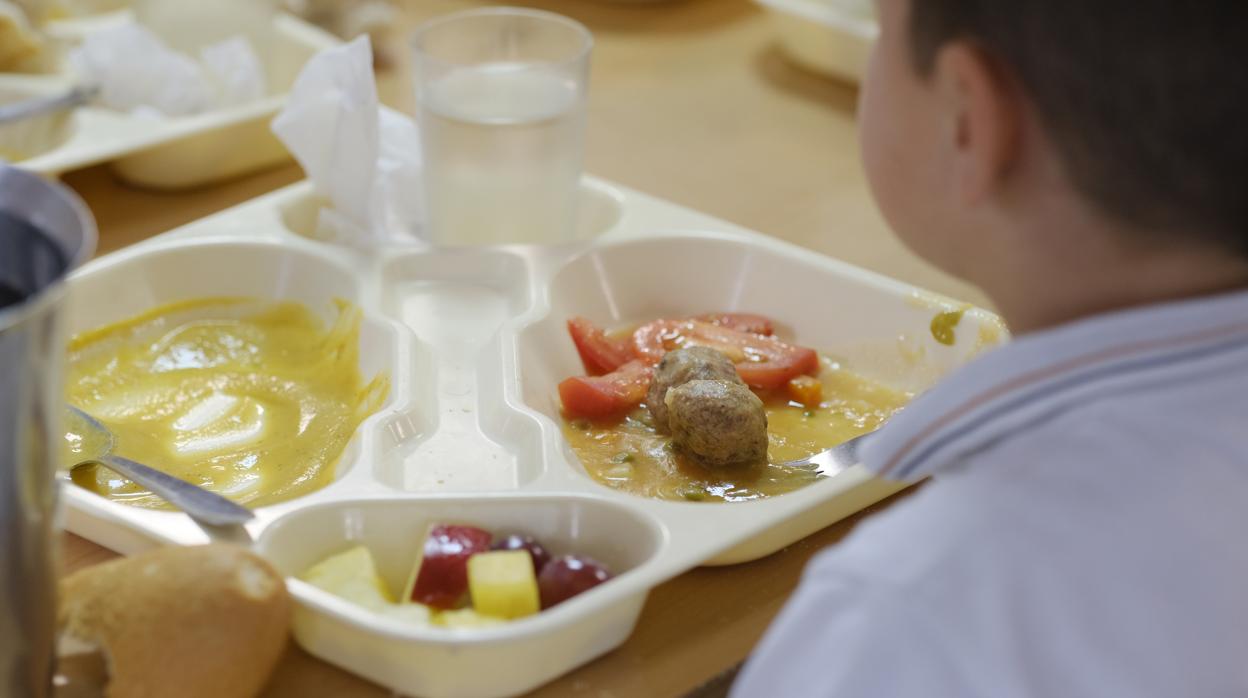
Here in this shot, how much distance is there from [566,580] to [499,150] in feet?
2.15

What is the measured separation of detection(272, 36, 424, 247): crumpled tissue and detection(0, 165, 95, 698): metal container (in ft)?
2.31

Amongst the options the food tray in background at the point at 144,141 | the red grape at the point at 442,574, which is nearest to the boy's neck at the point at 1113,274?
the red grape at the point at 442,574

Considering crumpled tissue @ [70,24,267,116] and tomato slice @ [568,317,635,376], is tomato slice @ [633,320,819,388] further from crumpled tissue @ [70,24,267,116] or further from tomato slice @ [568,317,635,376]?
crumpled tissue @ [70,24,267,116]

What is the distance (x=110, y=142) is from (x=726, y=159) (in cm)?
83

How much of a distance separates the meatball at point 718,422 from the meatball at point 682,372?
0.03 m

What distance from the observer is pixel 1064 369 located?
712 mm

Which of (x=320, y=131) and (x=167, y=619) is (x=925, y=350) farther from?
(x=167, y=619)

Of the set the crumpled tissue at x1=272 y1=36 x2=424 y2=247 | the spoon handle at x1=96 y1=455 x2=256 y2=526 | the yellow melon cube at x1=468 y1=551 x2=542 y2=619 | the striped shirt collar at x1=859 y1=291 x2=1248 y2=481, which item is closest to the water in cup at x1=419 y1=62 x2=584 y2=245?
the crumpled tissue at x1=272 y1=36 x2=424 y2=247

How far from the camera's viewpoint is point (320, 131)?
148cm

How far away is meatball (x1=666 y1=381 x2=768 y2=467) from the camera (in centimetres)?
115

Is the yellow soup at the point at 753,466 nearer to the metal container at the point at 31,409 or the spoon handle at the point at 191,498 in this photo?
the spoon handle at the point at 191,498

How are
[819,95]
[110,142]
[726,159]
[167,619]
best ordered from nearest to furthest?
[167,619] < [110,142] < [726,159] < [819,95]

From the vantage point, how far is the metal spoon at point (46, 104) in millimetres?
1732

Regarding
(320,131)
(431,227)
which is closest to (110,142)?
(320,131)
